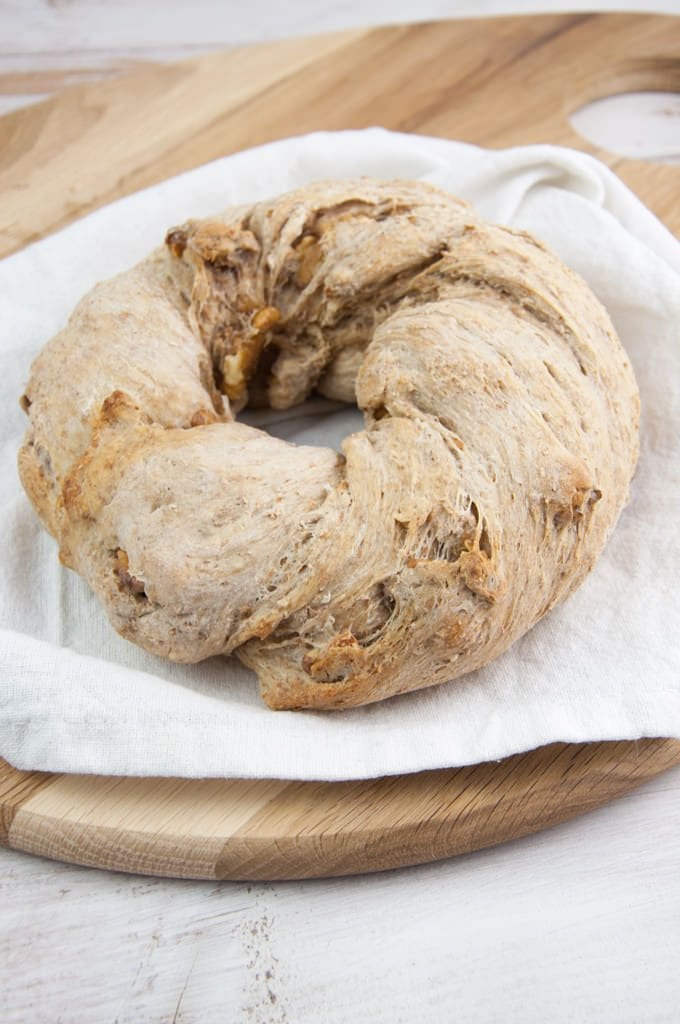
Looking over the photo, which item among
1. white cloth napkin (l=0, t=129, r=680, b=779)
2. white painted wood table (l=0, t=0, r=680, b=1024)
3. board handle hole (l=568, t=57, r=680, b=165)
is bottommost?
white painted wood table (l=0, t=0, r=680, b=1024)

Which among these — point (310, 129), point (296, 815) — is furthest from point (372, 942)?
point (310, 129)

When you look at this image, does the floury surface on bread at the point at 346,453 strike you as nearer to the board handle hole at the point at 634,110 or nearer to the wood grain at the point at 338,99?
the wood grain at the point at 338,99

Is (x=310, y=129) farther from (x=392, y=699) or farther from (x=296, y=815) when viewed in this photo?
(x=296, y=815)

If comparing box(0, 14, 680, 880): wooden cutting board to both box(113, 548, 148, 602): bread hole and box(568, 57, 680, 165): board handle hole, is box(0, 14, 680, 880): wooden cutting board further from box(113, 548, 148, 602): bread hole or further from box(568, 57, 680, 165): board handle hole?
box(113, 548, 148, 602): bread hole

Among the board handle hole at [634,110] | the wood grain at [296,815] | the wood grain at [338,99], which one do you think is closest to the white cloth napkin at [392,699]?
the wood grain at [296,815]

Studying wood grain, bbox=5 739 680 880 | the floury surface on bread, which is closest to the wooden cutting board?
wood grain, bbox=5 739 680 880

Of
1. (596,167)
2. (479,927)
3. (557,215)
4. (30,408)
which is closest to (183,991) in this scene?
(479,927)
